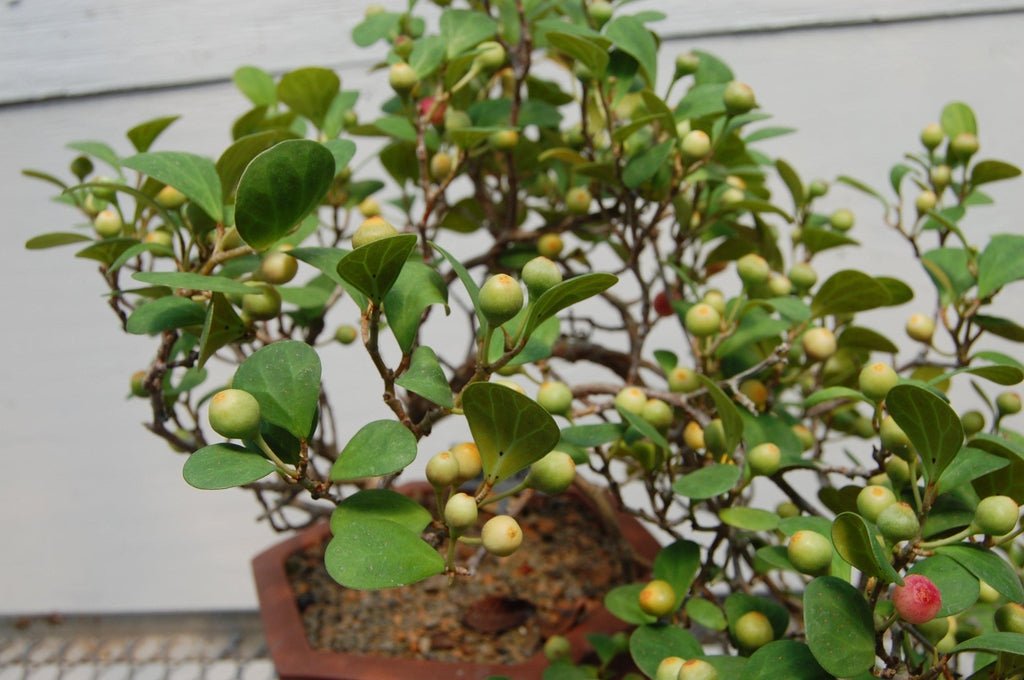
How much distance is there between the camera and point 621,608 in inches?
17.8

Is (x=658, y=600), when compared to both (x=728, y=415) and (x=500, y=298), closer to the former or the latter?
(x=728, y=415)

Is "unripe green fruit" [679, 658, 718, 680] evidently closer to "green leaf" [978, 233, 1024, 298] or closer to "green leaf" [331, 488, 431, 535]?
"green leaf" [331, 488, 431, 535]

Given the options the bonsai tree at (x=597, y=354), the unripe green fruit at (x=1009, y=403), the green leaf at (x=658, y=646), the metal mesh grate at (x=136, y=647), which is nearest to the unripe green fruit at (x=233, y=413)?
the bonsai tree at (x=597, y=354)

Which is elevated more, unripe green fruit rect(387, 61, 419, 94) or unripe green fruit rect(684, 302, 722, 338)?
unripe green fruit rect(387, 61, 419, 94)

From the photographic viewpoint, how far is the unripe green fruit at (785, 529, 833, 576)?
0.34m

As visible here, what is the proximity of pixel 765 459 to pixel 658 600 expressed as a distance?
9 centimetres

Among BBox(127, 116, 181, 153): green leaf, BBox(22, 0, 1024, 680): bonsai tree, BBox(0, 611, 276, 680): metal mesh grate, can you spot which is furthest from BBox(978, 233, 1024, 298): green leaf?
BBox(0, 611, 276, 680): metal mesh grate

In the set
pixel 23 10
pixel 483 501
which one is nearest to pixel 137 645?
pixel 23 10

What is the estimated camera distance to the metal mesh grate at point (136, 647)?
1.01 metres

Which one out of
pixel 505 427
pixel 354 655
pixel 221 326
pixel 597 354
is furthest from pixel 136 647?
pixel 505 427

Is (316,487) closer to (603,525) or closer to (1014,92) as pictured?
(603,525)

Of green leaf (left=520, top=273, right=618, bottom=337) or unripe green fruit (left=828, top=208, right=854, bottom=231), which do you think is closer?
green leaf (left=520, top=273, right=618, bottom=337)

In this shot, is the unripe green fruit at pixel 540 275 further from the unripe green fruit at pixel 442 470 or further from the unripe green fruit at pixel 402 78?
the unripe green fruit at pixel 402 78

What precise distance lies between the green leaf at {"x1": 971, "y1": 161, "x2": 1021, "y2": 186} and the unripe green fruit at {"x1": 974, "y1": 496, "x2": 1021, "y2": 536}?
0.30 m
